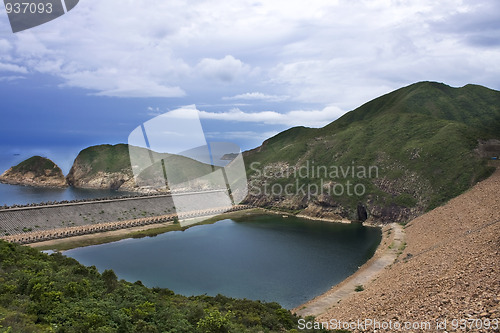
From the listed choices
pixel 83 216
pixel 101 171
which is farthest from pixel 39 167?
pixel 83 216

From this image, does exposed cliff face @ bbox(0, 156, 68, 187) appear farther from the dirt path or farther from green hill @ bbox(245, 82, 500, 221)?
the dirt path

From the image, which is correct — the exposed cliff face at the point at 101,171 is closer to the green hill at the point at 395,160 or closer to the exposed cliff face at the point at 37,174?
the exposed cliff face at the point at 37,174

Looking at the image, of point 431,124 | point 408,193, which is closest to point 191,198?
point 408,193

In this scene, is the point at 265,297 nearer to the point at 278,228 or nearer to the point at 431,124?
the point at 278,228

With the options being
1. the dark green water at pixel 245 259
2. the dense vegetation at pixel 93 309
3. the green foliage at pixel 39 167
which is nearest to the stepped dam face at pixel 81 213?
the dark green water at pixel 245 259

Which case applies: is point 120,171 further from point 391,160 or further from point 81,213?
point 391,160

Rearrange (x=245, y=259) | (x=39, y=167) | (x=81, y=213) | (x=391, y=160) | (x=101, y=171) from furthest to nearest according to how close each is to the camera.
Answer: (x=101, y=171), (x=39, y=167), (x=391, y=160), (x=81, y=213), (x=245, y=259)
